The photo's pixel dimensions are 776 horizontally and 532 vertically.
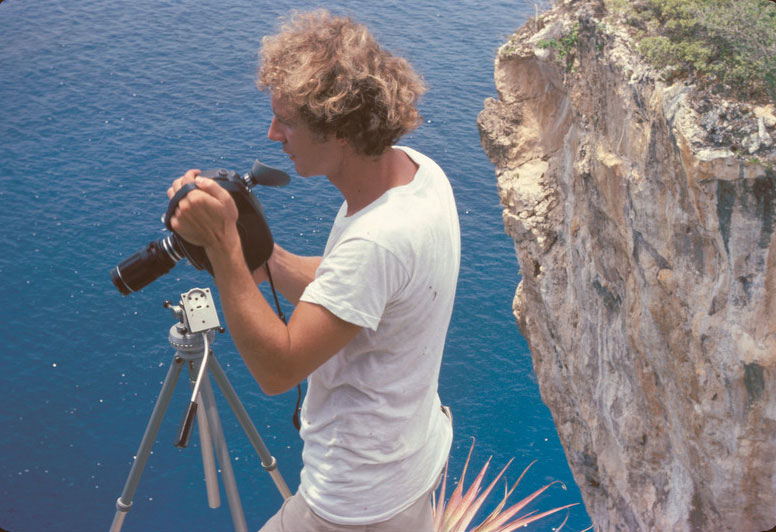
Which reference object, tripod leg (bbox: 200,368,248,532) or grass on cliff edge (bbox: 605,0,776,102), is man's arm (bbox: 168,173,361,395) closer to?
tripod leg (bbox: 200,368,248,532)

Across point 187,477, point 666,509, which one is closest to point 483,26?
point 187,477

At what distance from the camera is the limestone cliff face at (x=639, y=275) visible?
4.63 meters

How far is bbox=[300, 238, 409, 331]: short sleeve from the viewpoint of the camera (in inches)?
66.6

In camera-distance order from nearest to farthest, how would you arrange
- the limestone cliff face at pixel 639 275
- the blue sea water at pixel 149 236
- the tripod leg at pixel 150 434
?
the tripod leg at pixel 150 434, the limestone cliff face at pixel 639 275, the blue sea water at pixel 149 236

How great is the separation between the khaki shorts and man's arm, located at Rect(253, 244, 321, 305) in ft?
1.78

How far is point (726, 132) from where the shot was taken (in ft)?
14.3

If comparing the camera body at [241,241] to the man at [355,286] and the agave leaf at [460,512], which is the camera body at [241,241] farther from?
the agave leaf at [460,512]

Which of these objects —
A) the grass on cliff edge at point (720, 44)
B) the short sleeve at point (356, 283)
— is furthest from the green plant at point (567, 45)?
the short sleeve at point (356, 283)

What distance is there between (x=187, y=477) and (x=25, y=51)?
13.0 metres

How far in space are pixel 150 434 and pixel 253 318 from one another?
47.5 inches

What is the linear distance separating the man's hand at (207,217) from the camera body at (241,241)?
0.06 metres

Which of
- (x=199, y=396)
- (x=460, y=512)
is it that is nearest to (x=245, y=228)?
(x=199, y=396)

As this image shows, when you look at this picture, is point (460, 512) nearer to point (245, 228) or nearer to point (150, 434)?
point (150, 434)

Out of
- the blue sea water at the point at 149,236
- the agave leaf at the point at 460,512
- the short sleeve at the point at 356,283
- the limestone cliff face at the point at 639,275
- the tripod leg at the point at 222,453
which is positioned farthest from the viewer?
the blue sea water at the point at 149,236
